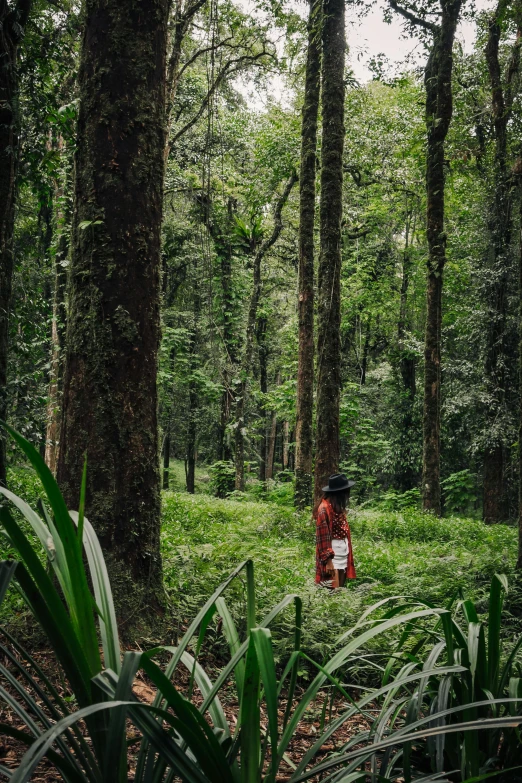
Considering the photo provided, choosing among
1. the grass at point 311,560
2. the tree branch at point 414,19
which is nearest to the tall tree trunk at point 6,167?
the grass at point 311,560

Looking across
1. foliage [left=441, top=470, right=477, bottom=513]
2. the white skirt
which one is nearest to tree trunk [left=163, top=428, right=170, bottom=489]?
foliage [left=441, top=470, right=477, bottom=513]

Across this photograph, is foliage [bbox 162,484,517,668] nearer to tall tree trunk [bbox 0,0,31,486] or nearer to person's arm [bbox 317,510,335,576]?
person's arm [bbox 317,510,335,576]

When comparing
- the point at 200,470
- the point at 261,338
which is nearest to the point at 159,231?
the point at 261,338

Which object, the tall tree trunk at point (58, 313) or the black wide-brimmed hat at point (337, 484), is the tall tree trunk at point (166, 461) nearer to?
the tall tree trunk at point (58, 313)

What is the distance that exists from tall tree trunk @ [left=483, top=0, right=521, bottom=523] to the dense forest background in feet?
0.21

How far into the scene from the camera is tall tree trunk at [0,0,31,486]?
5875 millimetres

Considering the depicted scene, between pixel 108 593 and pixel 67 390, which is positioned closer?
pixel 108 593

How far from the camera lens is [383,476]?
→ 2777 centimetres

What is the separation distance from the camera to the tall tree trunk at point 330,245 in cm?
959

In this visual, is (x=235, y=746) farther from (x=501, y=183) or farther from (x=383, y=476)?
(x=383, y=476)

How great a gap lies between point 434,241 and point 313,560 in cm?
964

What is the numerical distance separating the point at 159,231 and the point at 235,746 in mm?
3269

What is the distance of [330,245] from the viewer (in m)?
10.0

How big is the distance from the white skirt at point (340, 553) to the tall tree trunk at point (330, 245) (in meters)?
3.32
